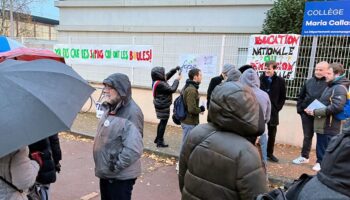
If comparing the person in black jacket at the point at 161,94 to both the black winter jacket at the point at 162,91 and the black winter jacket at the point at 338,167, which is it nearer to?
the black winter jacket at the point at 162,91

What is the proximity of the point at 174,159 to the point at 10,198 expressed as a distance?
4561 millimetres

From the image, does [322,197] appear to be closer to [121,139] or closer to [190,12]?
[121,139]

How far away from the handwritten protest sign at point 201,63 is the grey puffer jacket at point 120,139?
5586 mm

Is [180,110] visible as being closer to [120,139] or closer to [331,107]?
[331,107]

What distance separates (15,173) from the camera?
222 centimetres

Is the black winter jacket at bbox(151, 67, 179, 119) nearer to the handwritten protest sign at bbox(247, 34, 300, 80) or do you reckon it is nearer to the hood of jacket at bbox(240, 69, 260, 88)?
the handwritten protest sign at bbox(247, 34, 300, 80)

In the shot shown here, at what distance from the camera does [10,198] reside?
7.43 feet

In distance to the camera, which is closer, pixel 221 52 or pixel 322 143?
pixel 322 143

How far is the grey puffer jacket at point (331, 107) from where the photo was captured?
5.30m

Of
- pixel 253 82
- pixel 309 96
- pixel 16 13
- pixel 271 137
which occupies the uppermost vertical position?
pixel 16 13

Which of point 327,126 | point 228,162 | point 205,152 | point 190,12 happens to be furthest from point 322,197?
point 190,12

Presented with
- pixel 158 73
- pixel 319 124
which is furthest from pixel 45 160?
pixel 319 124

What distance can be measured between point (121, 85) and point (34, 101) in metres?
1.19

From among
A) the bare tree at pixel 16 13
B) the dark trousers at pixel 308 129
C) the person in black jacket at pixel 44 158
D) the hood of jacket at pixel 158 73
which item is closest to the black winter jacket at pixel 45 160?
the person in black jacket at pixel 44 158
